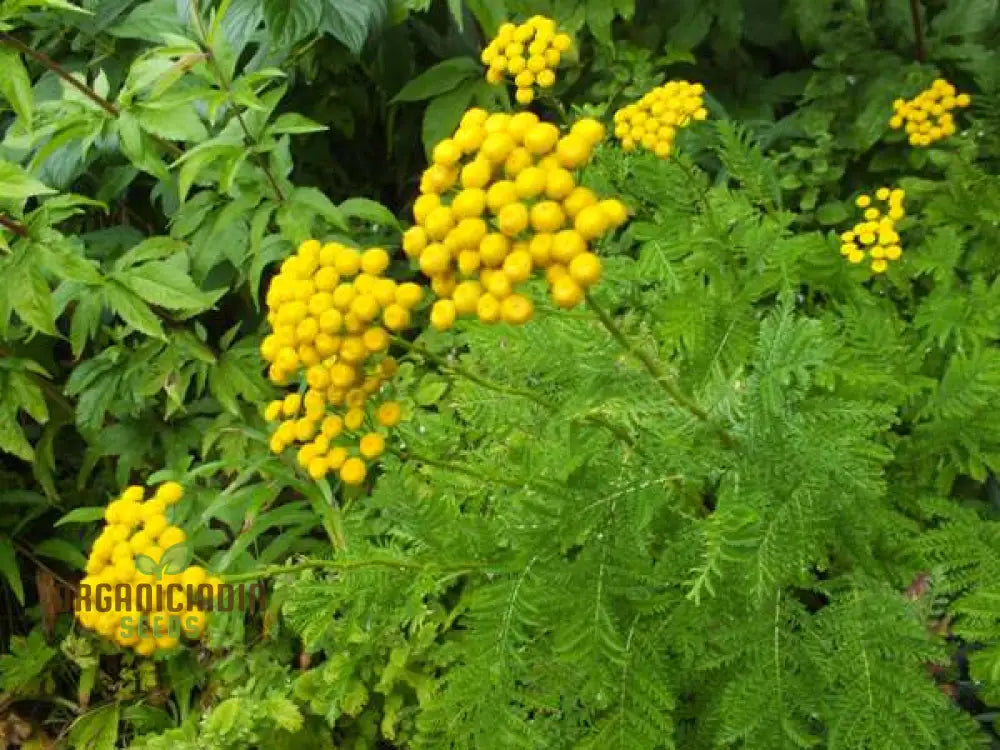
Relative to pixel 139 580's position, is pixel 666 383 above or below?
above

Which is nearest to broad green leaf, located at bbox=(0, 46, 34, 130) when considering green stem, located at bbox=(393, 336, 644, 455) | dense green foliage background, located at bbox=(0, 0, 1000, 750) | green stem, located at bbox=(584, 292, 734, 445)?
dense green foliage background, located at bbox=(0, 0, 1000, 750)

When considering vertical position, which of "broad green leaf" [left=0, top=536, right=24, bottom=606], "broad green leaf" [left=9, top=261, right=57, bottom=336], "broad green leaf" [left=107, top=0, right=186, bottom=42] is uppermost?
"broad green leaf" [left=107, top=0, right=186, bottom=42]

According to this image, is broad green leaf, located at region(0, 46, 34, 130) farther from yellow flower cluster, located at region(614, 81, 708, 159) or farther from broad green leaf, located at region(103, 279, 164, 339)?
yellow flower cluster, located at region(614, 81, 708, 159)

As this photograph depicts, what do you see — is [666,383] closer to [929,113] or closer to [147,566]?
[147,566]

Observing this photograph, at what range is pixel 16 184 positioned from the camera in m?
1.76

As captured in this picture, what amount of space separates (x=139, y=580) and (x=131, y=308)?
0.63 m

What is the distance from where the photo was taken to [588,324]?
4.70ft

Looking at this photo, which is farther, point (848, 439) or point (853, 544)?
point (853, 544)

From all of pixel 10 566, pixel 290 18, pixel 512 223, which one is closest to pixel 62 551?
pixel 10 566

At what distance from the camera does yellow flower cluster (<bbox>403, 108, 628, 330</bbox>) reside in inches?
37.9

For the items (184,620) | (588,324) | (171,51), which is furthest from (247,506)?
(588,324)

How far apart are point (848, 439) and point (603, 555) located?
0.34m

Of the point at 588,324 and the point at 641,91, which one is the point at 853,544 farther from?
the point at 641,91

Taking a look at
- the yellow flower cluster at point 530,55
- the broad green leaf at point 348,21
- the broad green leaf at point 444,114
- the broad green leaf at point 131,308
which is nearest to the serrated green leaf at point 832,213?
the yellow flower cluster at point 530,55
